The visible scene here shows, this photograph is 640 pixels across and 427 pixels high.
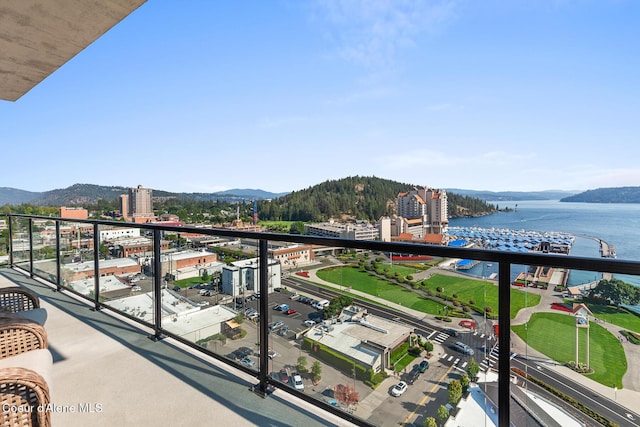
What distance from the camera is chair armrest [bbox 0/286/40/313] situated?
2.37m

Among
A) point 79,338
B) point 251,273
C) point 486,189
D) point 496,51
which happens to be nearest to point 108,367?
point 79,338

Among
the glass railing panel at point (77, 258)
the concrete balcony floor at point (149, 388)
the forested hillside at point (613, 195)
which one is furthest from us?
the forested hillside at point (613, 195)

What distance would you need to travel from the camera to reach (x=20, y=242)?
5.53 m

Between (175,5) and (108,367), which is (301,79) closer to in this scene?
(175,5)

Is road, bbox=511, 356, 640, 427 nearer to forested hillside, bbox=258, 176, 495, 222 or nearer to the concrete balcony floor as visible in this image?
the concrete balcony floor

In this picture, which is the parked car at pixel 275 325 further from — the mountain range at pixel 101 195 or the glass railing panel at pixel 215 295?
the mountain range at pixel 101 195

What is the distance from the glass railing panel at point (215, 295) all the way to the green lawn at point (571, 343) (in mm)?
1658

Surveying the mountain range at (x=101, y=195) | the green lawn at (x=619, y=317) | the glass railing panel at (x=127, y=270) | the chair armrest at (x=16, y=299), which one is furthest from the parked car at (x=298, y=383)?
the mountain range at (x=101, y=195)

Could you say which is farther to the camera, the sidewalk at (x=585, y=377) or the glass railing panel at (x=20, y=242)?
the glass railing panel at (x=20, y=242)

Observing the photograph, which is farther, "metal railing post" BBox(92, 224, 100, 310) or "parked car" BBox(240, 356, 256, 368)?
"metal railing post" BBox(92, 224, 100, 310)

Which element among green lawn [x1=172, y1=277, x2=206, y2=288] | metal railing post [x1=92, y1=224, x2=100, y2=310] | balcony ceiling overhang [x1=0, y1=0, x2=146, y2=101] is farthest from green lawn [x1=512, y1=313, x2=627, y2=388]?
metal railing post [x1=92, y1=224, x2=100, y2=310]

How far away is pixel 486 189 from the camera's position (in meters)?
37.7

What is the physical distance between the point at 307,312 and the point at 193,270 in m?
1.38

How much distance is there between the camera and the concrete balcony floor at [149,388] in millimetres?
1897
